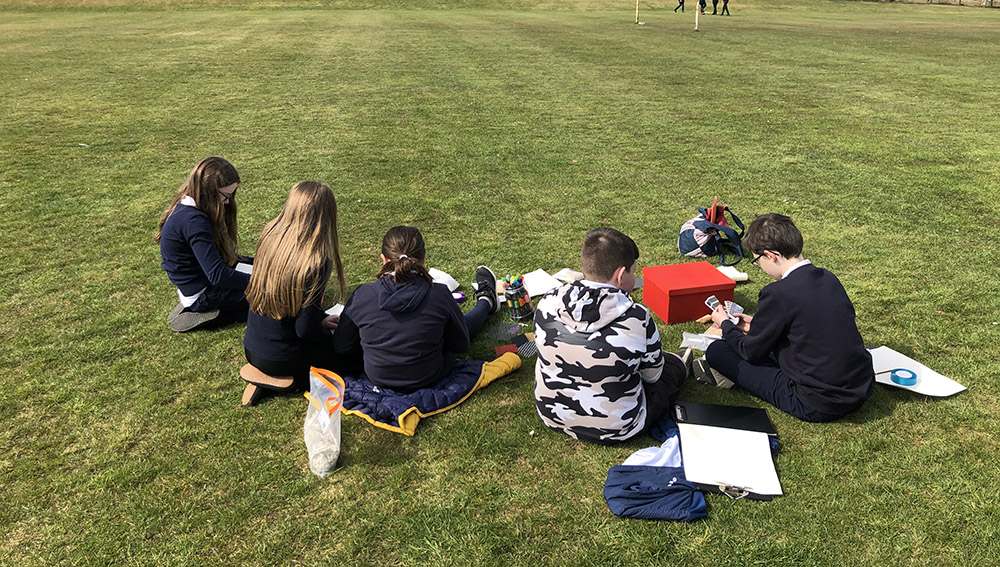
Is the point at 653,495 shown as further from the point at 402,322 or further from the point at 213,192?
the point at 213,192

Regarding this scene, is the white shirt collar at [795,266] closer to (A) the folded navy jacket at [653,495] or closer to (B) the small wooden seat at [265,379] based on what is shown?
(A) the folded navy jacket at [653,495]

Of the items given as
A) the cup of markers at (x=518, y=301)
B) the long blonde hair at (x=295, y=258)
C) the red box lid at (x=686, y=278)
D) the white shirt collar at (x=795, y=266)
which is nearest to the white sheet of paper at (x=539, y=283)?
the cup of markers at (x=518, y=301)

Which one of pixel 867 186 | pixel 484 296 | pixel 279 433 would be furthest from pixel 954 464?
pixel 867 186

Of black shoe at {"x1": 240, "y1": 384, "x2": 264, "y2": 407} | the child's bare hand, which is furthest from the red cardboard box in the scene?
black shoe at {"x1": 240, "y1": 384, "x2": 264, "y2": 407}

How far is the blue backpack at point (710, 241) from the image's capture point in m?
6.54

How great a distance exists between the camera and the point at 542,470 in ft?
12.6

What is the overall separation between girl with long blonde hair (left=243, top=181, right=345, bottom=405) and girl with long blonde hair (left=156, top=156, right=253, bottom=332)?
1.01 metres

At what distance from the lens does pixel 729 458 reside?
3.74 m

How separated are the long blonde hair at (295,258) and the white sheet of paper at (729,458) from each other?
2599 millimetres

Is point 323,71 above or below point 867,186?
above

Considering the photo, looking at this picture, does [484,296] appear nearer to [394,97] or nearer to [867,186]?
[867,186]

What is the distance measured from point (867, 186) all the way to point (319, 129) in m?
9.32

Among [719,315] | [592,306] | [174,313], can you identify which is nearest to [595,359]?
[592,306]

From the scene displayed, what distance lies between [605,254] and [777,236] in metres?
1.20
